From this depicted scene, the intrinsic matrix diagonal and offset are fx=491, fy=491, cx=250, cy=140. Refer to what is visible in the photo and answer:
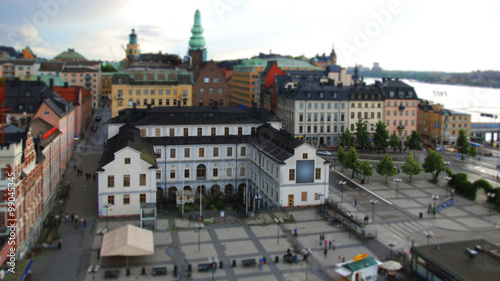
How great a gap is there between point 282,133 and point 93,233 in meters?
26.5

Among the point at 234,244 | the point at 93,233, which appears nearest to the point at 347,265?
the point at 234,244

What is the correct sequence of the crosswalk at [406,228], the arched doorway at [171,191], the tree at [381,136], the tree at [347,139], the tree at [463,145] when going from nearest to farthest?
the crosswalk at [406,228] < the arched doorway at [171,191] < the tree at [463,145] < the tree at [347,139] < the tree at [381,136]

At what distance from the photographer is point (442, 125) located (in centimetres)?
10788

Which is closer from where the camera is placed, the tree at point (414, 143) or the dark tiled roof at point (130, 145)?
the dark tiled roof at point (130, 145)

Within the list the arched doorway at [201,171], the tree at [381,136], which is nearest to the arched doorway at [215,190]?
the arched doorway at [201,171]

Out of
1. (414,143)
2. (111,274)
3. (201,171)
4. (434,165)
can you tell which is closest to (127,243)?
(111,274)

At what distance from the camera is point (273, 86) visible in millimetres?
118500

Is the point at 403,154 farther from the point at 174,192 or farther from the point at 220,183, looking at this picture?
the point at 174,192

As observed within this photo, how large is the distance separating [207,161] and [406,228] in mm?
27818

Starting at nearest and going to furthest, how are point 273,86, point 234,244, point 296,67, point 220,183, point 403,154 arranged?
point 234,244 < point 220,183 < point 403,154 < point 273,86 < point 296,67

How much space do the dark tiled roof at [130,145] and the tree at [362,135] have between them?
1823 inches

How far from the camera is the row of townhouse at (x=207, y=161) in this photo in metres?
54.5

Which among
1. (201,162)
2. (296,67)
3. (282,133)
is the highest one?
(296,67)

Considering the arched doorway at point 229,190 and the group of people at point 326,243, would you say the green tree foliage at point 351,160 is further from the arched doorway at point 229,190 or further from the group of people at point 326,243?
the group of people at point 326,243
